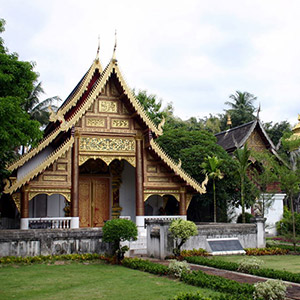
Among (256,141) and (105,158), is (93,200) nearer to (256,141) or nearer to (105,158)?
(105,158)

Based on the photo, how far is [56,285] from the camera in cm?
898

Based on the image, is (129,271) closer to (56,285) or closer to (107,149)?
(56,285)

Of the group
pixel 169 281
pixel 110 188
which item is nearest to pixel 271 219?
pixel 110 188

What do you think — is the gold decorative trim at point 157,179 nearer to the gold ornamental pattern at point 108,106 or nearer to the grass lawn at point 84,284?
the gold ornamental pattern at point 108,106

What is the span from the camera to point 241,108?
49.4 metres

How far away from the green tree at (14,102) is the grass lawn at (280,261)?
6.41 meters

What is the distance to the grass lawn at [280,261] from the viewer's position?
11773 mm

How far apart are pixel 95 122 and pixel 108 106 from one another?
98 cm

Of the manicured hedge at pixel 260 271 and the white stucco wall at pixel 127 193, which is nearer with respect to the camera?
the manicured hedge at pixel 260 271

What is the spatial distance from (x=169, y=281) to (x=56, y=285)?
244 cm

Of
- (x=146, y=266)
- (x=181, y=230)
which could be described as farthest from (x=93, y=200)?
(x=146, y=266)

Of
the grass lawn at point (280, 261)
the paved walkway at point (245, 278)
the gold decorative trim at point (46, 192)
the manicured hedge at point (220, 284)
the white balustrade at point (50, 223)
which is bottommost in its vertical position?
the grass lawn at point (280, 261)

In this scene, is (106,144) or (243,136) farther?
(243,136)

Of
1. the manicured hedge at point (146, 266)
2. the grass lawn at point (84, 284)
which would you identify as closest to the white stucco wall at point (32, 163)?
the grass lawn at point (84, 284)
